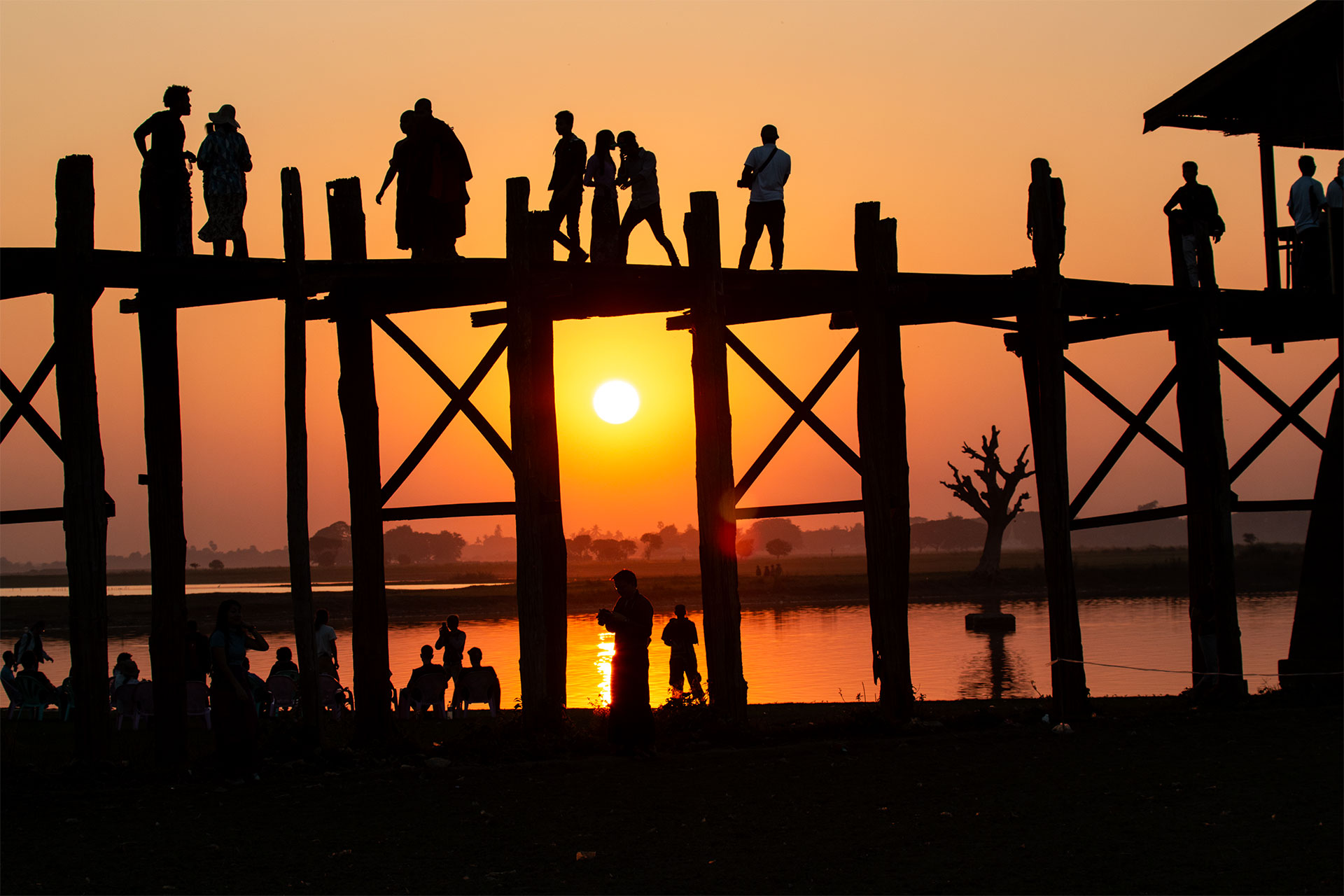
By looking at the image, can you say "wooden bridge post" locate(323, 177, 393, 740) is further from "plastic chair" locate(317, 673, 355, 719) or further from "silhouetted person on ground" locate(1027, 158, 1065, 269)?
A: "silhouetted person on ground" locate(1027, 158, 1065, 269)

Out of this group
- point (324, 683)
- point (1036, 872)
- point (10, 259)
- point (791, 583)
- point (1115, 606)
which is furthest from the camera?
point (791, 583)

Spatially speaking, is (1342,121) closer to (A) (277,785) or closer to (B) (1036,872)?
(B) (1036,872)

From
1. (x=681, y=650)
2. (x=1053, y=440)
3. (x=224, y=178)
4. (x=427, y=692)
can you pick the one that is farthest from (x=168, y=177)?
(x=1053, y=440)

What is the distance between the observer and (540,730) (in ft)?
38.8

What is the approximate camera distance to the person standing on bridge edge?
45.5 feet

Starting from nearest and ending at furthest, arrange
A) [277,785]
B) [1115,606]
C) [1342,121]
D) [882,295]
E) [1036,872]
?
[1036,872] → [277,785] → [882,295] → [1342,121] → [1115,606]

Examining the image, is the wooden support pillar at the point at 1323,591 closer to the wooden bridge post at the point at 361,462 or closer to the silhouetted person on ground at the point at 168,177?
the wooden bridge post at the point at 361,462

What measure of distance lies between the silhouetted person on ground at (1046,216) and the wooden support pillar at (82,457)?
911 cm

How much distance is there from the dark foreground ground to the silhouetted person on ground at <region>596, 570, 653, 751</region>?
244mm

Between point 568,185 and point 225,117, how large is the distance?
3281 millimetres

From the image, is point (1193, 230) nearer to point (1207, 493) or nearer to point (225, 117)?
point (1207, 493)

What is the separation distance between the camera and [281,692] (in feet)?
52.2

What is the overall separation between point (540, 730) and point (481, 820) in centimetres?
262

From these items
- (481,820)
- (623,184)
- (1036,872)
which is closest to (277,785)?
(481,820)
